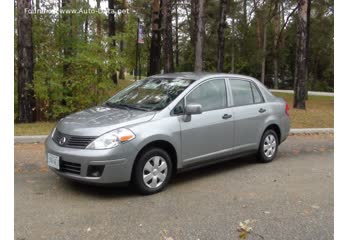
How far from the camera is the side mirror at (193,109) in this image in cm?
538

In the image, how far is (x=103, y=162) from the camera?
468cm

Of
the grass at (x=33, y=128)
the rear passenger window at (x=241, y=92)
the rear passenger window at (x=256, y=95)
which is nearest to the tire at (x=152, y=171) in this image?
the rear passenger window at (x=241, y=92)

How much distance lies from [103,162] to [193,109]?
1.47 metres

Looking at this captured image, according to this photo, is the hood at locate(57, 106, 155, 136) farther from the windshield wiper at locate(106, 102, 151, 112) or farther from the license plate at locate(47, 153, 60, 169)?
the license plate at locate(47, 153, 60, 169)

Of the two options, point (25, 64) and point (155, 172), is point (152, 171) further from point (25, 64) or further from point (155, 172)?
point (25, 64)

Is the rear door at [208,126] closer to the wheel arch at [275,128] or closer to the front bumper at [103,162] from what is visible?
the front bumper at [103,162]

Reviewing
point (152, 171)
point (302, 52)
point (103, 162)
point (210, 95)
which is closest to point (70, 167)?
point (103, 162)

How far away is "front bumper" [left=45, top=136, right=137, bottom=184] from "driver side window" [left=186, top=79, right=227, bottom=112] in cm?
137

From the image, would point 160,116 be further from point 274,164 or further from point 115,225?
point 274,164

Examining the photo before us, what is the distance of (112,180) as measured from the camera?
479 centimetres

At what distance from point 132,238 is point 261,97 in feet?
13.3

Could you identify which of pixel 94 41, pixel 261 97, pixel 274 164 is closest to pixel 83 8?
pixel 94 41

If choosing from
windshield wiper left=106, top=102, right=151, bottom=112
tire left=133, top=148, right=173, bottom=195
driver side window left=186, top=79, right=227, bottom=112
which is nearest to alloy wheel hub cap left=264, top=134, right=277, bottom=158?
driver side window left=186, top=79, right=227, bottom=112

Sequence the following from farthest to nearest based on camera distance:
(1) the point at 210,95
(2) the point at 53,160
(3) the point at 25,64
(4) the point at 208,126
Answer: (3) the point at 25,64 < (1) the point at 210,95 < (4) the point at 208,126 < (2) the point at 53,160
